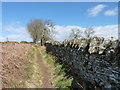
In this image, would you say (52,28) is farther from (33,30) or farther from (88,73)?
(88,73)

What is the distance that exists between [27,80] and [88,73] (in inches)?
168

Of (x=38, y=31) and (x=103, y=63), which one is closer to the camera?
(x=103, y=63)

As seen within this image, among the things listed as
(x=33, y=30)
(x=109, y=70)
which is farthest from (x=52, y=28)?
(x=109, y=70)

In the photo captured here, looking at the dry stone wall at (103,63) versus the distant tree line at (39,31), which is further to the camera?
the distant tree line at (39,31)

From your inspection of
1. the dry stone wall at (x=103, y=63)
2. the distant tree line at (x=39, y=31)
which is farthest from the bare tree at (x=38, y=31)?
the dry stone wall at (x=103, y=63)

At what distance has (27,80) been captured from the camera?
909 cm

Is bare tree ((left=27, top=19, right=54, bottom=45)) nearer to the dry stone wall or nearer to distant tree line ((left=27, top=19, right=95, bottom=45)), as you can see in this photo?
distant tree line ((left=27, top=19, right=95, bottom=45))

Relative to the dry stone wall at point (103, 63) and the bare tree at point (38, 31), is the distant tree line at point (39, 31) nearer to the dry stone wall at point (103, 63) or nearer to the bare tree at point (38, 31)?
the bare tree at point (38, 31)

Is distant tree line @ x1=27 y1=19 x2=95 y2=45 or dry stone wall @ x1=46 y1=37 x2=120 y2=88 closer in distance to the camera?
dry stone wall @ x1=46 y1=37 x2=120 y2=88

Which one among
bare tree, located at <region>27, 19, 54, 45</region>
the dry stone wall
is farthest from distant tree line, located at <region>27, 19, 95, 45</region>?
the dry stone wall

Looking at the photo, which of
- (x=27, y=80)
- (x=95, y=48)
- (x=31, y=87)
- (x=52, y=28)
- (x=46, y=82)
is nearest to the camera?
(x=95, y=48)

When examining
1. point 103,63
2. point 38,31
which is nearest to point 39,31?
point 38,31

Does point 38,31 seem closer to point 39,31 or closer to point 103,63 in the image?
point 39,31

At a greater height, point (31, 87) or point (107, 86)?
point (107, 86)
